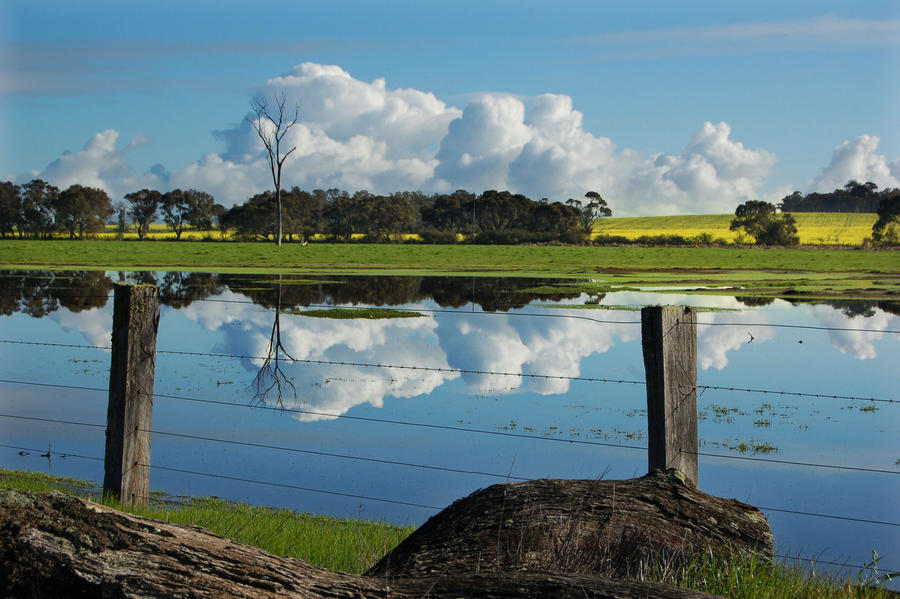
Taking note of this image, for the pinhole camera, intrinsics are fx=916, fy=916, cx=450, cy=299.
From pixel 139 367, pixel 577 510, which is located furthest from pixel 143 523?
pixel 139 367

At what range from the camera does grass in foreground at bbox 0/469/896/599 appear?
384 centimetres

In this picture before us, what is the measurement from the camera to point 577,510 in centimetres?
391

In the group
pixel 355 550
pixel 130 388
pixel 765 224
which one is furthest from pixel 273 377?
pixel 765 224

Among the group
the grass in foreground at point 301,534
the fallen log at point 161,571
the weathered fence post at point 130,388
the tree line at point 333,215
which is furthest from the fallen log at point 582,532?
the tree line at point 333,215

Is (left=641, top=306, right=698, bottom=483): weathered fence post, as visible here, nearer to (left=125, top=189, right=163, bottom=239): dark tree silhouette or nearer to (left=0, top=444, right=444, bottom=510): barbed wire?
(left=0, top=444, right=444, bottom=510): barbed wire

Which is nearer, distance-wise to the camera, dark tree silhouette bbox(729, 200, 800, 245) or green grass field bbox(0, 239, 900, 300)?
green grass field bbox(0, 239, 900, 300)

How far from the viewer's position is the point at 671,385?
495cm

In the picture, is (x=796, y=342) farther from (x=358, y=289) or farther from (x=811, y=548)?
(x=358, y=289)

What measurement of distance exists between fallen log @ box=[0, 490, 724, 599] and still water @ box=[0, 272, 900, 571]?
2744mm

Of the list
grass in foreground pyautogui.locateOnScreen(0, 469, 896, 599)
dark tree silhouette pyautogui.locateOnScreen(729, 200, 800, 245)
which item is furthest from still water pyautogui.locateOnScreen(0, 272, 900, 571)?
dark tree silhouette pyautogui.locateOnScreen(729, 200, 800, 245)

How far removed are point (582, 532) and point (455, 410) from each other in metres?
9.26

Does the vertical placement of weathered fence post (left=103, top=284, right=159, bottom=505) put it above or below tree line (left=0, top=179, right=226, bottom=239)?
Result: below

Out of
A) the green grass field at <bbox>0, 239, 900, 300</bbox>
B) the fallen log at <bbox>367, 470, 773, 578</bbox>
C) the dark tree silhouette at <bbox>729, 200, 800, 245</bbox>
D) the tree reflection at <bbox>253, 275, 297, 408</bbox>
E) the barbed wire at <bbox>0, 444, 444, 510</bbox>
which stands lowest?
the barbed wire at <bbox>0, 444, 444, 510</bbox>

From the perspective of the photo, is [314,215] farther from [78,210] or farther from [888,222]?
[888,222]
